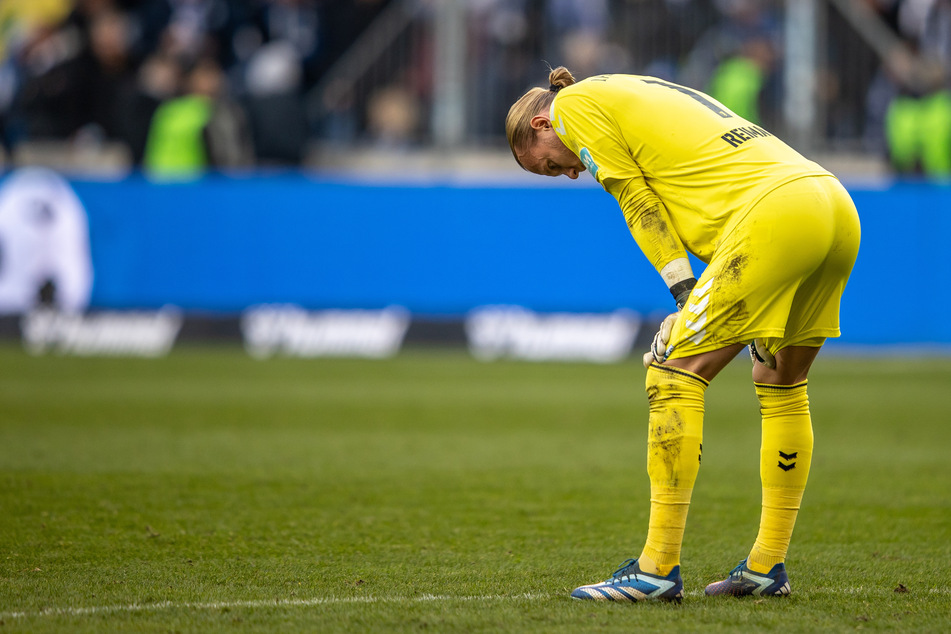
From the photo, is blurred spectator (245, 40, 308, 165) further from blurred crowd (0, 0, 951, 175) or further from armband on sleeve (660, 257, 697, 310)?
armband on sleeve (660, 257, 697, 310)

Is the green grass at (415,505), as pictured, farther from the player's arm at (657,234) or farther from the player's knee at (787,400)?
the player's arm at (657,234)

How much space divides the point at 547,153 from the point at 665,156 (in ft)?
1.40

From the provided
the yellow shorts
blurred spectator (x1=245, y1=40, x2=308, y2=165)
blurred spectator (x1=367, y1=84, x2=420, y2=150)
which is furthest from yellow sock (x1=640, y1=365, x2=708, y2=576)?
blurred spectator (x1=367, y1=84, x2=420, y2=150)

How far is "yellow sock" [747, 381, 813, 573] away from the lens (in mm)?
4227

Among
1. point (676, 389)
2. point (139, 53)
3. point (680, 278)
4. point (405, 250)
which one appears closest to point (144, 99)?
point (139, 53)

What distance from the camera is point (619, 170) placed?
4.06m

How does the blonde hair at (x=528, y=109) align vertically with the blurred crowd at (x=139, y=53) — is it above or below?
below

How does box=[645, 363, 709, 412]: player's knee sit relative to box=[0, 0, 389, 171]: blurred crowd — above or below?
below

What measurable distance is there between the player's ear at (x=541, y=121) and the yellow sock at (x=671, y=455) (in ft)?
3.04

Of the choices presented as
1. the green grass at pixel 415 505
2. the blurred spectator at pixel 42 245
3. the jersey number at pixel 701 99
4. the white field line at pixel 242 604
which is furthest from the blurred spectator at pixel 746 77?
the white field line at pixel 242 604

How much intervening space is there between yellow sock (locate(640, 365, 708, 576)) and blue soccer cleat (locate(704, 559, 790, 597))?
0.30 meters

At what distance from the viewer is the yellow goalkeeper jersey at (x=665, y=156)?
4.00 metres

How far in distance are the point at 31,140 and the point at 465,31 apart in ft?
20.1

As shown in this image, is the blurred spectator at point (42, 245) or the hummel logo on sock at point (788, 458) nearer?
the hummel logo on sock at point (788, 458)
